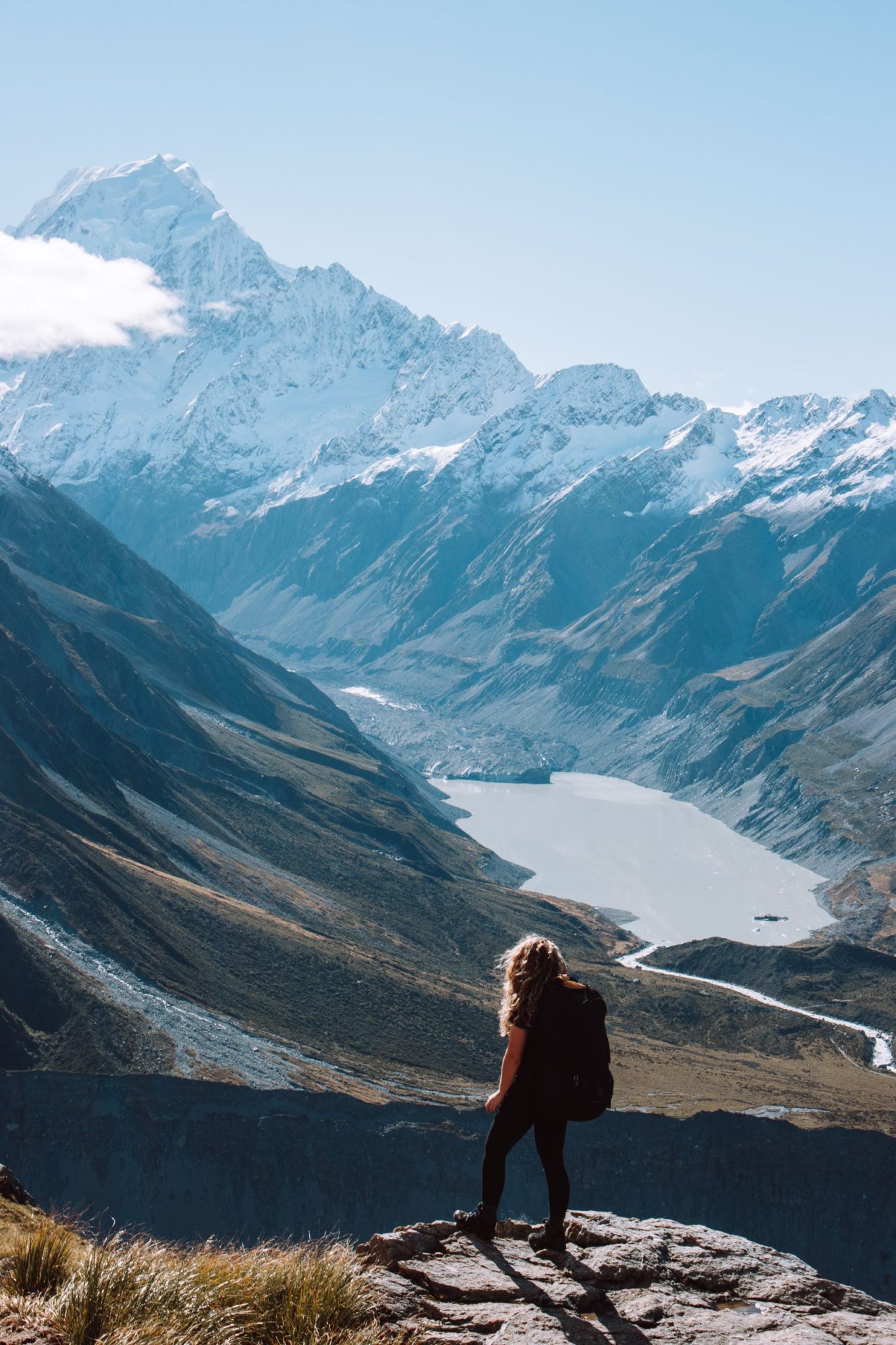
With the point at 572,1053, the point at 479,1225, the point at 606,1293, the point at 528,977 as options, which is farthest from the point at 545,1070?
the point at 606,1293

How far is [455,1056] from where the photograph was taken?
82.8 m

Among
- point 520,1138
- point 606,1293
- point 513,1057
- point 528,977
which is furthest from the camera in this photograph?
point 520,1138

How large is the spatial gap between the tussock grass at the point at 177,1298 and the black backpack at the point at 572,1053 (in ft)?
8.77

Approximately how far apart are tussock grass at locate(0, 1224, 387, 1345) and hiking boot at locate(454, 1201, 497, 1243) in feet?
7.46

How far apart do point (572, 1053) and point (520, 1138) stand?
137 centimetres

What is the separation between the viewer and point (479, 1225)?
13578 millimetres

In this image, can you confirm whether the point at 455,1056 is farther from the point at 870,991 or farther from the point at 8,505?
the point at 8,505

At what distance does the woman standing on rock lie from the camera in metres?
12.9

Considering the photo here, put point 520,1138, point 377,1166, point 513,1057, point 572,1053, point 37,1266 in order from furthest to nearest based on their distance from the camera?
point 377,1166
point 520,1138
point 513,1057
point 572,1053
point 37,1266

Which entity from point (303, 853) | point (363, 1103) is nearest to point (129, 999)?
point (363, 1103)

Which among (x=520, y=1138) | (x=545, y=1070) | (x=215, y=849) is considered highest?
(x=545, y=1070)

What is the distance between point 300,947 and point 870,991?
6807 cm

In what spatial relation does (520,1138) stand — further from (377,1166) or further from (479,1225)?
(377,1166)

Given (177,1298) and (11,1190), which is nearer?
(177,1298)
